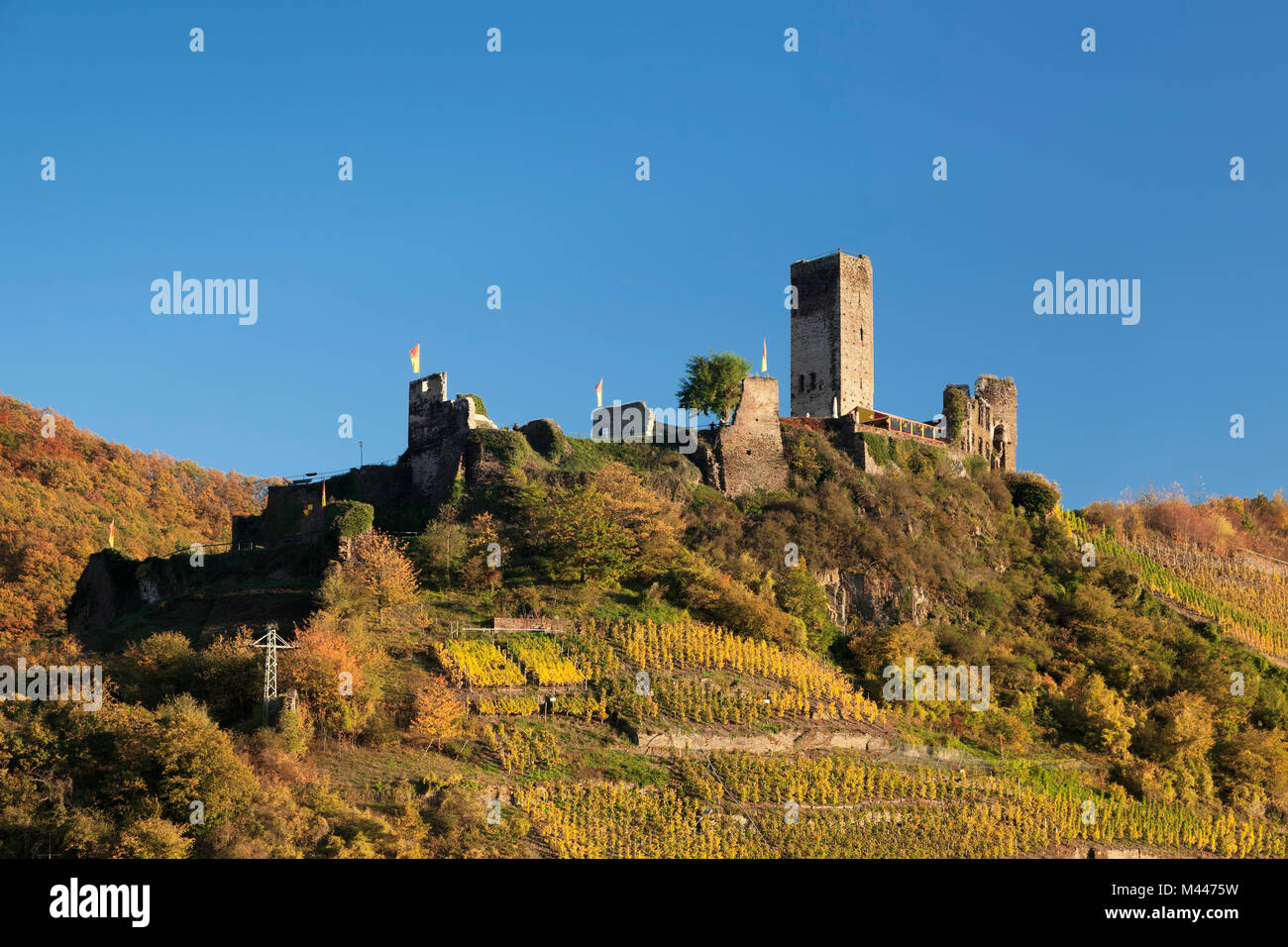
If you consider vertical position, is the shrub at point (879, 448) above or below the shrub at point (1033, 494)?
above

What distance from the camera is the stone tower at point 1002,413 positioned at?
2611 inches

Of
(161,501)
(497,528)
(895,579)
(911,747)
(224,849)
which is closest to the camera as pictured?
(224,849)

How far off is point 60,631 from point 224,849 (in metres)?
29.1

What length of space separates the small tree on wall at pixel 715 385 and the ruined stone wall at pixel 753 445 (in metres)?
1.76

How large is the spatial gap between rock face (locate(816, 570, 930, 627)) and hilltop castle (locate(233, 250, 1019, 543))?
6.10m

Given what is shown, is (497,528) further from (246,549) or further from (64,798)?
(64,798)

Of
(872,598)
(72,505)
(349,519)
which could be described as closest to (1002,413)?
(872,598)

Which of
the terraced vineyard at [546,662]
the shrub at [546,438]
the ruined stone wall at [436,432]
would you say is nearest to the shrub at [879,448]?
the shrub at [546,438]

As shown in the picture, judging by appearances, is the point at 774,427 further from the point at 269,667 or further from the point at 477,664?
the point at 269,667

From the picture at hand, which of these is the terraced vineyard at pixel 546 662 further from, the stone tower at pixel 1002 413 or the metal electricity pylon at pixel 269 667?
the stone tower at pixel 1002 413

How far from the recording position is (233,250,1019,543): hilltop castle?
53219 mm

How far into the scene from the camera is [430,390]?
178ft

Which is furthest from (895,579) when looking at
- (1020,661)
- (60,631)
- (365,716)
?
(60,631)

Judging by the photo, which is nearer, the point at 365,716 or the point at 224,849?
the point at 224,849
